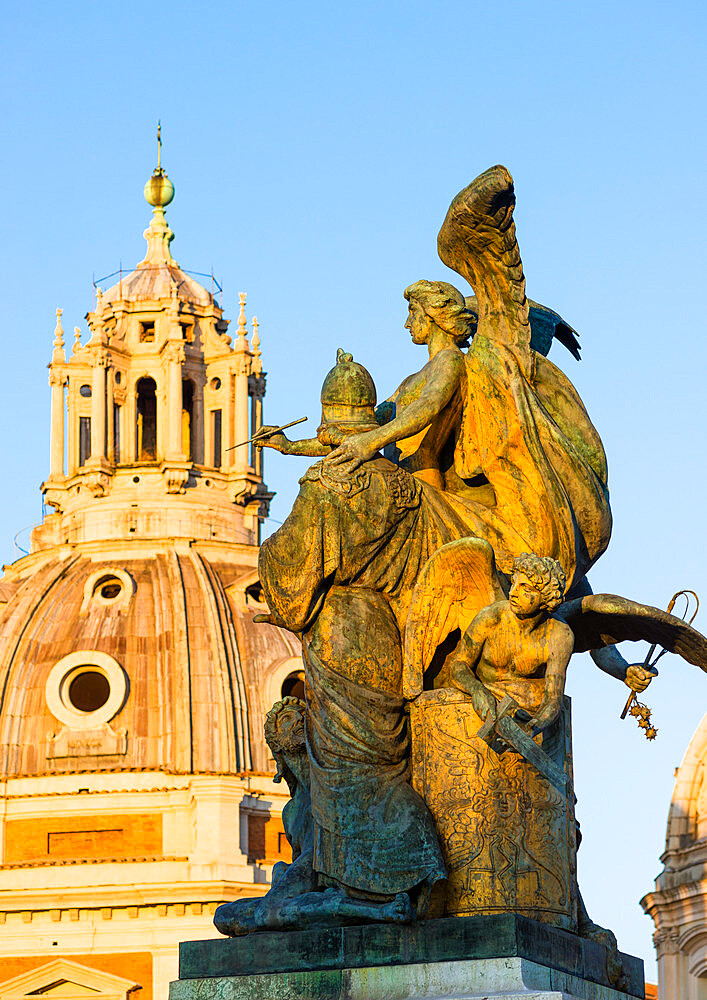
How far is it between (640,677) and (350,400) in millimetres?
1854

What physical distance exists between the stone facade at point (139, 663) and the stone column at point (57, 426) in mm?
84

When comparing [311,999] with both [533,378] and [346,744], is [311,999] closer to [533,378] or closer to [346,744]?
[346,744]

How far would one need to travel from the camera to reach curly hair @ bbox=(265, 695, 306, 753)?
1066 centimetres

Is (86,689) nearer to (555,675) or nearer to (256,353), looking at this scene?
(256,353)

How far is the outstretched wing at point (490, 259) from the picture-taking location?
1052 cm

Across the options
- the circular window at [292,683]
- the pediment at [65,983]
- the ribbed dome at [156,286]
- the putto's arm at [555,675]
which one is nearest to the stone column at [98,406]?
the ribbed dome at [156,286]

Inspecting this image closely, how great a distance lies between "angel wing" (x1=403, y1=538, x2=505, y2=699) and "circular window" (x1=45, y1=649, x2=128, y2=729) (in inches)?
2604

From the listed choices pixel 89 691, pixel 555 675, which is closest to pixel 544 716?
pixel 555 675

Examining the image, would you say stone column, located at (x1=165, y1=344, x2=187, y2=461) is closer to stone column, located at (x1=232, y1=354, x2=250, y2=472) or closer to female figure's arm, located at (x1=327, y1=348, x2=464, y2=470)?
stone column, located at (x1=232, y1=354, x2=250, y2=472)

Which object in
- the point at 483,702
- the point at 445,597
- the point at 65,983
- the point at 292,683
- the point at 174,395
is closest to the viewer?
the point at 483,702

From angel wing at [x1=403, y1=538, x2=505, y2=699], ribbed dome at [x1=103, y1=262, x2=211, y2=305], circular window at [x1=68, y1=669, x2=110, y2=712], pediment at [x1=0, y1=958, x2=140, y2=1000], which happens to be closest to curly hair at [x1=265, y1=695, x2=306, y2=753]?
angel wing at [x1=403, y1=538, x2=505, y2=699]

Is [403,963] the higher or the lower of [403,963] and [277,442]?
the lower

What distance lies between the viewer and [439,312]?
11023 millimetres

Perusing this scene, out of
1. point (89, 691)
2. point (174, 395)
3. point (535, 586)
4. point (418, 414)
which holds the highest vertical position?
point (174, 395)
